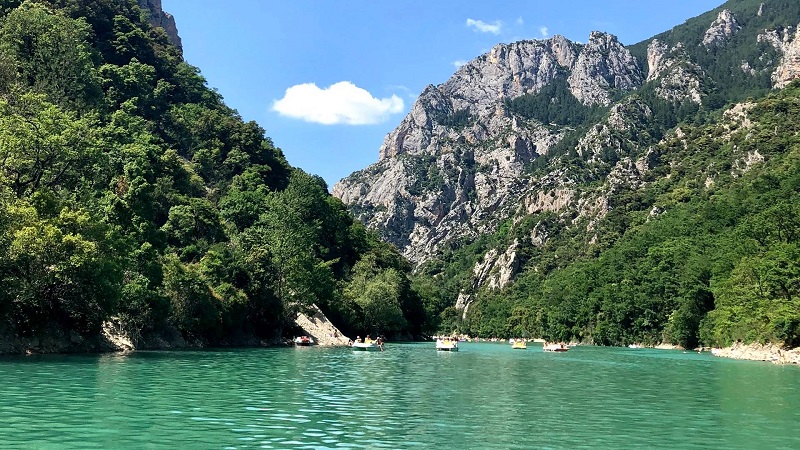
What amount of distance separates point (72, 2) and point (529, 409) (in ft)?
525

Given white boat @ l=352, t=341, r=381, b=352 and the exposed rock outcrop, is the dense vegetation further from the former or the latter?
white boat @ l=352, t=341, r=381, b=352

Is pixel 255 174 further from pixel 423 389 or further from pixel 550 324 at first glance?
pixel 423 389

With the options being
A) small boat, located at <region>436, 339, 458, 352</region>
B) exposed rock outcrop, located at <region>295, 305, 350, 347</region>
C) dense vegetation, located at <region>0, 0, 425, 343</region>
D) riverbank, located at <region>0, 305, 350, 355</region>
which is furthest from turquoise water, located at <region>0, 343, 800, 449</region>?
exposed rock outcrop, located at <region>295, 305, 350, 347</region>

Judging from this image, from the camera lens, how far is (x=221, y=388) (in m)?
37.2

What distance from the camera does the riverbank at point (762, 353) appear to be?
74.0 m

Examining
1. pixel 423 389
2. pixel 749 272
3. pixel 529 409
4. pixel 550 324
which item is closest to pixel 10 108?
pixel 423 389

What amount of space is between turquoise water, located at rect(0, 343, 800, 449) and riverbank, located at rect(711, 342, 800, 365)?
2518cm

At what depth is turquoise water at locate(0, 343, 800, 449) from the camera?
22688mm

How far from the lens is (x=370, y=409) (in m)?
30.8

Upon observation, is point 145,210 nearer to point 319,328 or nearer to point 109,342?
point 109,342

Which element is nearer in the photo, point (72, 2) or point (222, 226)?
point (222, 226)

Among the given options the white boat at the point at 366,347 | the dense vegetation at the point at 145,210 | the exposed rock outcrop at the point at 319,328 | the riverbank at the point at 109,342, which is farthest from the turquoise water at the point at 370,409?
the exposed rock outcrop at the point at 319,328

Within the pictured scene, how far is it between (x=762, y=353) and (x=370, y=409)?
68.9 meters

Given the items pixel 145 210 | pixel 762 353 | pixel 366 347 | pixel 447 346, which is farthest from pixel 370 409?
pixel 447 346
